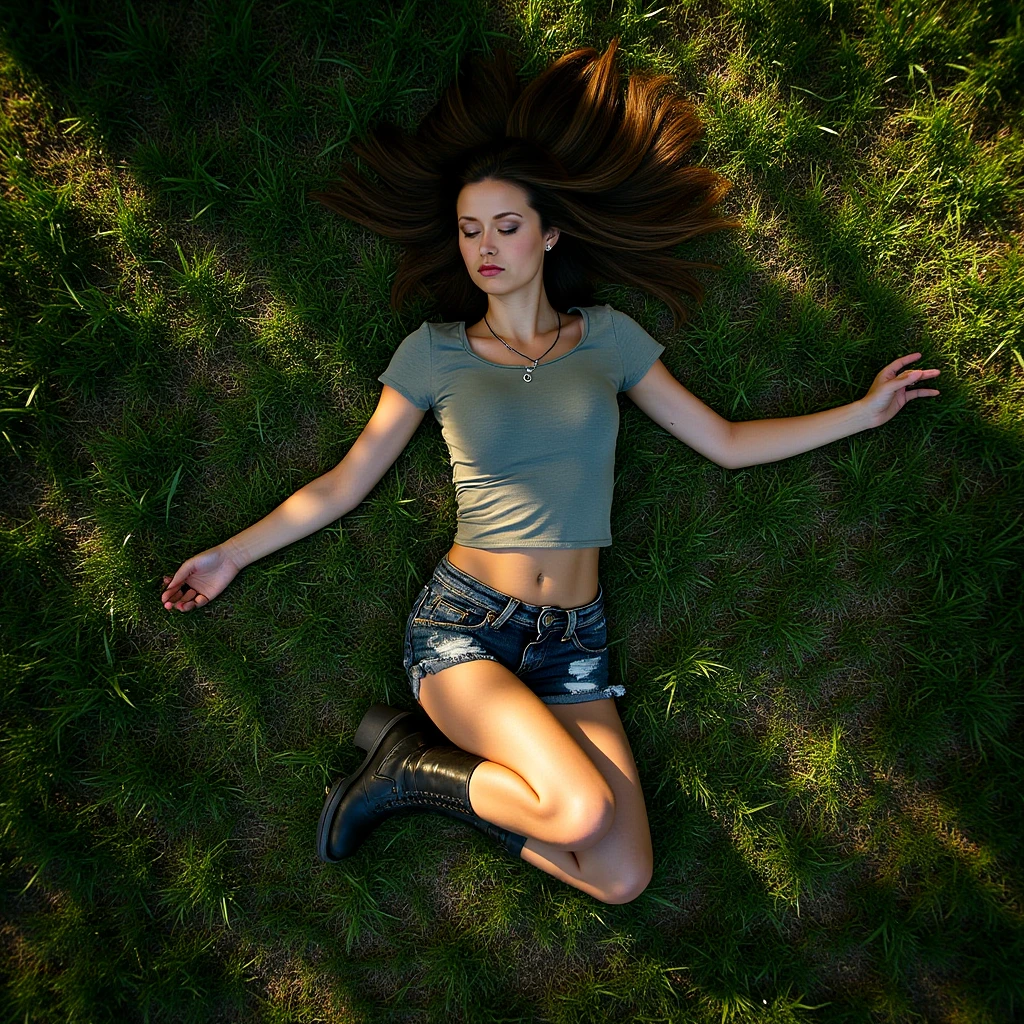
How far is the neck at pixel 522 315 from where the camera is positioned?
2.84 m

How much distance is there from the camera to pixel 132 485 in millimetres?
3193

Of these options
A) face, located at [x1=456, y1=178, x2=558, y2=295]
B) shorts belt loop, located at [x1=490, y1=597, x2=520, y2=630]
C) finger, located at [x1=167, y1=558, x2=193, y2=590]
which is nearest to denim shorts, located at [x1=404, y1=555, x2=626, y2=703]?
shorts belt loop, located at [x1=490, y1=597, x2=520, y2=630]

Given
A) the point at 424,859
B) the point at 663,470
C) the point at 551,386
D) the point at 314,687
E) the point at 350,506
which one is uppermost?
the point at 551,386

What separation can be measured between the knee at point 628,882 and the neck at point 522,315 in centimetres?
238

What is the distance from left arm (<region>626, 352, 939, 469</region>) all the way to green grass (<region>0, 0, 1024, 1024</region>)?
232 mm

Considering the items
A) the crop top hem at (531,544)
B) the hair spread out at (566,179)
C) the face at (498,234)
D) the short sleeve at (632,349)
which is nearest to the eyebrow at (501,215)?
the face at (498,234)

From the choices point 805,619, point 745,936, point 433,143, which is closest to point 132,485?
point 433,143

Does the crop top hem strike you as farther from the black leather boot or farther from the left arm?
the black leather boot

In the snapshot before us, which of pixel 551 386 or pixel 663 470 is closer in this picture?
pixel 551 386

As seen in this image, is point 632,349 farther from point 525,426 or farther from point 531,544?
point 531,544

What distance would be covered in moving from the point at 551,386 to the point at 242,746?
93.1 inches

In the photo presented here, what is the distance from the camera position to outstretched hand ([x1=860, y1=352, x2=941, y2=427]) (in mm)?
3025

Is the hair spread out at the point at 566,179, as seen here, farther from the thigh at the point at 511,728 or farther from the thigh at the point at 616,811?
the thigh at the point at 616,811

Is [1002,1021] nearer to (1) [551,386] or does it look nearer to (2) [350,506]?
(1) [551,386]
